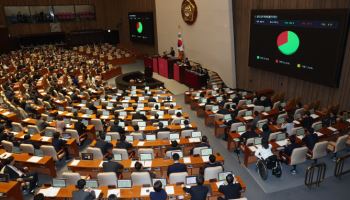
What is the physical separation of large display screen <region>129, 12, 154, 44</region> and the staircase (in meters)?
12.6

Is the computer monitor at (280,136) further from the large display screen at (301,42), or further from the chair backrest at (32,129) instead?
the chair backrest at (32,129)

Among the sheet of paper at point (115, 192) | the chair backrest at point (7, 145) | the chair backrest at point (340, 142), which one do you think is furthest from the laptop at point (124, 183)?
the chair backrest at point (340, 142)

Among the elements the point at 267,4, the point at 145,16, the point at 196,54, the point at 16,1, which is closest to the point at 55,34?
the point at 16,1

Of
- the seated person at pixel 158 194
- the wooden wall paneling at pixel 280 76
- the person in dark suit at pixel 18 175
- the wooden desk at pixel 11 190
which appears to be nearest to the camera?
the seated person at pixel 158 194

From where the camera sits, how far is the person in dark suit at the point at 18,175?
31.2 ft

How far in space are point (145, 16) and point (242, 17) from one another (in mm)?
15584

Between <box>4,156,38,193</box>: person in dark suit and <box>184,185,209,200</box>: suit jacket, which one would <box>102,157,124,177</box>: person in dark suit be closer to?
<box>4,156,38,193</box>: person in dark suit

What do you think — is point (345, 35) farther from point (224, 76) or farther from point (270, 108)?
point (224, 76)

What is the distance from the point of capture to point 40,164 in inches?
406

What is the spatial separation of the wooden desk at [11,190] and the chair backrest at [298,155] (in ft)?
30.1

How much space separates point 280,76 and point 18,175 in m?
14.8

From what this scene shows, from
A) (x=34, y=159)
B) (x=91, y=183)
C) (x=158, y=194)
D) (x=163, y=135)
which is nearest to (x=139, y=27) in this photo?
(x=163, y=135)

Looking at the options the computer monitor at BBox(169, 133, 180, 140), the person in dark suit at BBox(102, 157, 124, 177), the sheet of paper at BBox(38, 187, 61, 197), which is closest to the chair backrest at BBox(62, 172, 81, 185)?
the sheet of paper at BBox(38, 187, 61, 197)

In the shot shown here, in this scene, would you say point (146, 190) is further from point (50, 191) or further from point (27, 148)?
point (27, 148)
